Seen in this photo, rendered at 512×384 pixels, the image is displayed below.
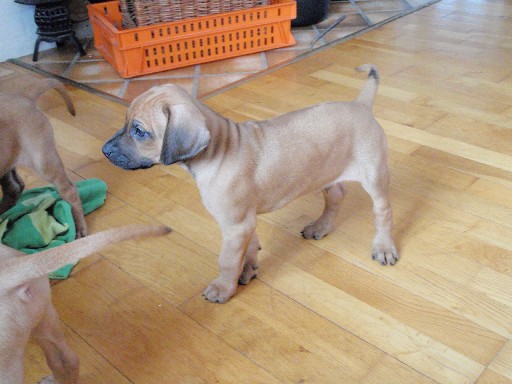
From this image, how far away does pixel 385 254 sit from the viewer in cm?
208

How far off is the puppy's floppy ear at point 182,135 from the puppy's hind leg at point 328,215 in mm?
755

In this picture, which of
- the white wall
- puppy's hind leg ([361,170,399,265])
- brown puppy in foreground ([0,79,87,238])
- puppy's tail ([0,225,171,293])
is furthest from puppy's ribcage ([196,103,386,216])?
the white wall

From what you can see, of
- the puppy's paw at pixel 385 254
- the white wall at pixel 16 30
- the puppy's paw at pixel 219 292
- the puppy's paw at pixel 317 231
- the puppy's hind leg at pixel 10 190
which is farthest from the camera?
the white wall at pixel 16 30

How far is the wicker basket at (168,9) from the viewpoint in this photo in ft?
11.9

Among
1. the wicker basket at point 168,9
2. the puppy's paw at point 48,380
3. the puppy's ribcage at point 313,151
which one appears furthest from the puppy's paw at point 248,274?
the wicker basket at point 168,9

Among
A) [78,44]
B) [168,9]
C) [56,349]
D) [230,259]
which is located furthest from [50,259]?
[78,44]

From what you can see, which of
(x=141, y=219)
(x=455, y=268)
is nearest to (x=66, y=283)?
(x=141, y=219)

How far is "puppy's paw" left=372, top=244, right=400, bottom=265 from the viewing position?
6.80 ft

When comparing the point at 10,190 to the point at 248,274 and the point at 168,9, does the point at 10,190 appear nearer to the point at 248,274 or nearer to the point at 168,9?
the point at 248,274

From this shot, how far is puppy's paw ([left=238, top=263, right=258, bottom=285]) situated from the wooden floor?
0.03 m

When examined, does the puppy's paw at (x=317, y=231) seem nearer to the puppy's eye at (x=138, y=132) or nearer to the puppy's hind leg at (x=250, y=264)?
the puppy's hind leg at (x=250, y=264)

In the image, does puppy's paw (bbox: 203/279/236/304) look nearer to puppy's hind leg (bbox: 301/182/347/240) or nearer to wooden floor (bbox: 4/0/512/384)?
wooden floor (bbox: 4/0/512/384)

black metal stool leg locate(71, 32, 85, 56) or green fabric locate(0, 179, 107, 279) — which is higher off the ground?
black metal stool leg locate(71, 32, 85, 56)

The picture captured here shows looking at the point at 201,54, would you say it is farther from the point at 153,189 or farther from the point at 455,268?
the point at 455,268
